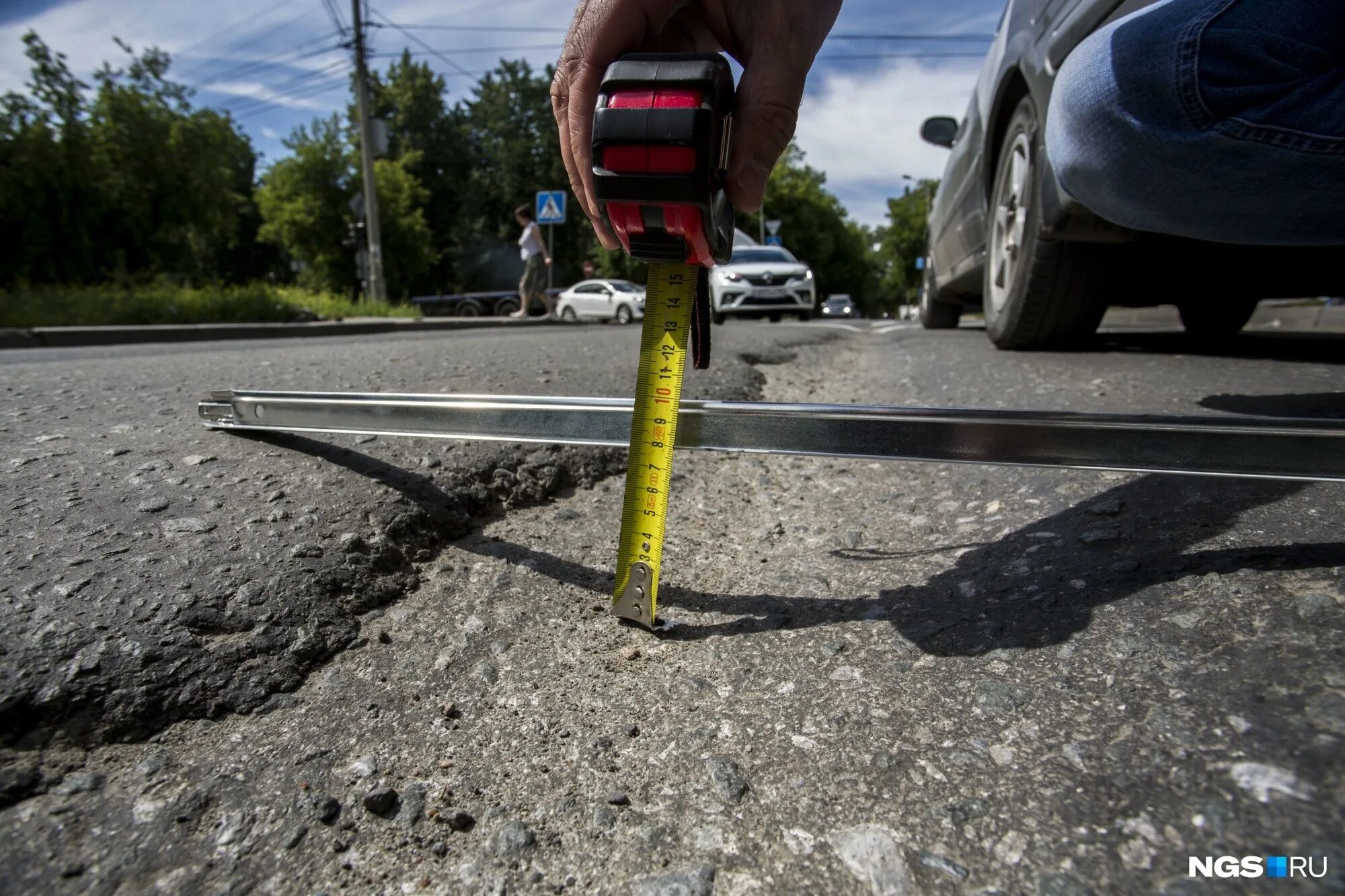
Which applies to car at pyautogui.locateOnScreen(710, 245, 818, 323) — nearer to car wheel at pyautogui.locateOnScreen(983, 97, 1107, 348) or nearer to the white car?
car wheel at pyautogui.locateOnScreen(983, 97, 1107, 348)

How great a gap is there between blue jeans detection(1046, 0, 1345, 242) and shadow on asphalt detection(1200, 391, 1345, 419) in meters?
0.88

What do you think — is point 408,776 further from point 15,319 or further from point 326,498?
point 15,319

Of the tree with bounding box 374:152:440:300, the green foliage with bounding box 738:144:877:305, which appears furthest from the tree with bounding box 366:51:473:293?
the green foliage with bounding box 738:144:877:305

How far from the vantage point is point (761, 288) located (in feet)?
45.3

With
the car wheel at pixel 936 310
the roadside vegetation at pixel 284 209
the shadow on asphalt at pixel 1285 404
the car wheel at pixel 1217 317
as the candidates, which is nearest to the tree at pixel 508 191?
the roadside vegetation at pixel 284 209

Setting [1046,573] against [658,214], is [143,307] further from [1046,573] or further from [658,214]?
[1046,573]

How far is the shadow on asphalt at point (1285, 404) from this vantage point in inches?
87.4

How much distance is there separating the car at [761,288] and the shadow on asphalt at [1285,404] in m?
10.8

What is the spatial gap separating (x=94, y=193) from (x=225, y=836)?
55.0 ft

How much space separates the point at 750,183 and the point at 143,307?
11868 mm

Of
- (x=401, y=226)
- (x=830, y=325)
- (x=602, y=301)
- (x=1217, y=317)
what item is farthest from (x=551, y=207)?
(x=401, y=226)

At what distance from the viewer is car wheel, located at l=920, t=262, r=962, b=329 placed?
26.0 ft

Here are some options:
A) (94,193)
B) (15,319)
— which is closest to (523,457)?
(15,319)

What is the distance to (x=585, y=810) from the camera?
946mm
